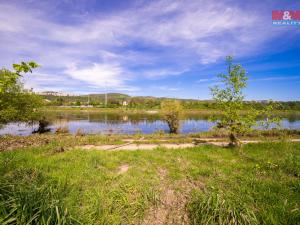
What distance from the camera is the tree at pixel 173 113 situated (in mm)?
20453

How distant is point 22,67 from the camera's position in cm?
→ 240

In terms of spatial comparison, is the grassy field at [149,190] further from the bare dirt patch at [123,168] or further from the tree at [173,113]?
the tree at [173,113]

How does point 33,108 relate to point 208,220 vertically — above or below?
above

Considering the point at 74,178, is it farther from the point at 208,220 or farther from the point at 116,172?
the point at 208,220

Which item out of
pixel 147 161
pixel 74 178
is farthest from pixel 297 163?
pixel 74 178

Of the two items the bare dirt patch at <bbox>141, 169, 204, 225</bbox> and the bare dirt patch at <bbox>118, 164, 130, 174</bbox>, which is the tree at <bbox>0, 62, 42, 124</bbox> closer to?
the bare dirt patch at <bbox>118, 164, 130, 174</bbox>

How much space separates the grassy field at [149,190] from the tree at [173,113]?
1237 centimetres

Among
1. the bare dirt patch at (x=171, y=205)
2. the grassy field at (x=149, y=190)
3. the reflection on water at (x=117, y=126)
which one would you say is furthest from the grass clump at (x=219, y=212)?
the reflection on water at (x=117, y=126)

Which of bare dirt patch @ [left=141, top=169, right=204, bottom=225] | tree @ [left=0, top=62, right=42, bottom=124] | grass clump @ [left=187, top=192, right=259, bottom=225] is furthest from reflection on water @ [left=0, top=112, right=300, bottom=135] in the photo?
grass clump @ [left=187, top=192, right=259, bottom=225]

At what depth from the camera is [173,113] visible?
20.5 metres

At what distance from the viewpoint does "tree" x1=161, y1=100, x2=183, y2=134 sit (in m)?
20.5

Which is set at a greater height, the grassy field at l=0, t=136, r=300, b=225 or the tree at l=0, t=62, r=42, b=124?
the tree at l=0, t=62, r=42, b=124

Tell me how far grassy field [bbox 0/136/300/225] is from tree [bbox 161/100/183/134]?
Result: 12369 millimetres

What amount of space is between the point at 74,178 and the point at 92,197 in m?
1.62
